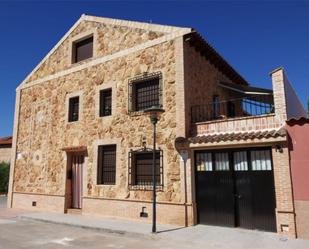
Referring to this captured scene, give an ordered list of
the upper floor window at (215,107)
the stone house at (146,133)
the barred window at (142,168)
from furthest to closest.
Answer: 1. the upper floor window at (215,107)
2. the barred window at (142,168)
3. the stone house at (146,133)

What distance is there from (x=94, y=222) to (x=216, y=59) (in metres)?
8.85

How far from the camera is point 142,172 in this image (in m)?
11.8

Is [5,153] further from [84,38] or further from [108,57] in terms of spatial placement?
[108,57]

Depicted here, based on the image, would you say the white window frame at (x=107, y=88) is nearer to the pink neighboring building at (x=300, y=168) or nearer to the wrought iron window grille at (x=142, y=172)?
the wrought iron window grille at (x=142, y=172)

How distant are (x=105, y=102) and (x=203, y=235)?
7.71 metres

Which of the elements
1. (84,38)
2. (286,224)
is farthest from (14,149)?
(286,224)

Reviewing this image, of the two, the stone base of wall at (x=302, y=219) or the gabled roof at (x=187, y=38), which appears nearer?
the stone base of wall at (x=302, y=219)

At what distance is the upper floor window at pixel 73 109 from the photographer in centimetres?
1488

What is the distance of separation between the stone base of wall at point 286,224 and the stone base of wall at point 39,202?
9760mm

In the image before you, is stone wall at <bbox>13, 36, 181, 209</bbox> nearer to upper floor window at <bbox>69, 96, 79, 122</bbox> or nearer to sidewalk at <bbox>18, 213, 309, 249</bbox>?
upper floor window at <bbox>69, 96, 79, 122</bbox>

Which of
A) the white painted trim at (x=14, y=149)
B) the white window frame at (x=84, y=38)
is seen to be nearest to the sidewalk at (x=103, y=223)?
the white painted trim at (x=14, y=149)

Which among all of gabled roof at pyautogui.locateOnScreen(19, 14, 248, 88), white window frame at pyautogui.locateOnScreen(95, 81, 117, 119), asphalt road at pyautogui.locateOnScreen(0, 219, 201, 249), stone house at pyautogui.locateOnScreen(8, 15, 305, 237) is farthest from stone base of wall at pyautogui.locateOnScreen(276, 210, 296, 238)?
white window frame at pyautogui.locateOnScreen(95, 81, 117, 119)

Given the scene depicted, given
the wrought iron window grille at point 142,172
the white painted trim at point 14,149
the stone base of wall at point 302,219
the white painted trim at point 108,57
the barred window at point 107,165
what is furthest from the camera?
the white painted trim at point 14,149

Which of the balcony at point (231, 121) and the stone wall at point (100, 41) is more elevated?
the stone wall at point (100, 41)
